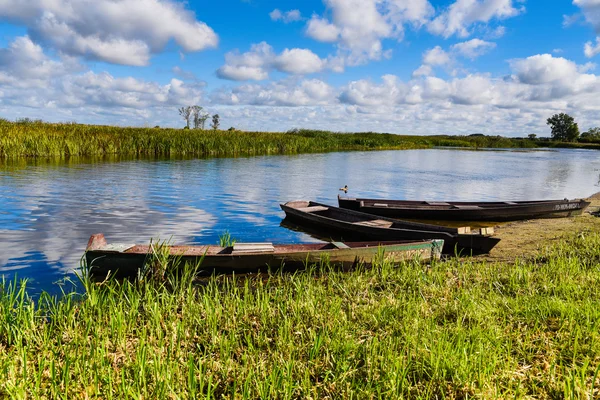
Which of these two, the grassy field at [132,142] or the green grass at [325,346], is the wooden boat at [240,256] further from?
the grassy field at [132,142]

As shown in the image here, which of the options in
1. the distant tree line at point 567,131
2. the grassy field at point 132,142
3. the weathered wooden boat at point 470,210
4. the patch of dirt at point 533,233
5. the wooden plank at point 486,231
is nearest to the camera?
the wooden plank at point 486,231

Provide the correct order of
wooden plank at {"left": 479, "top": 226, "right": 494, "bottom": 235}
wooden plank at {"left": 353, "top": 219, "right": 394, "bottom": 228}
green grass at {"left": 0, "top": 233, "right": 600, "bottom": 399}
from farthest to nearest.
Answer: wooden plank at {"left": 353, "top": 219, "right": 394, "bottom": 228}, wooden plank at {"left": 479, "top": 226, "right": 494, "bottom": 235}, green grass at {"left": 0, "top": 233, "right": 600, "bottom": 399}

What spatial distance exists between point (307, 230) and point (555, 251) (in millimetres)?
7668

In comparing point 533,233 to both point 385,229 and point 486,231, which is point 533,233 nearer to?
point 486,231

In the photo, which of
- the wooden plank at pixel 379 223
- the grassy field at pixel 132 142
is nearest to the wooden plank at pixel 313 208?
the wooden plank at pixel 379 223

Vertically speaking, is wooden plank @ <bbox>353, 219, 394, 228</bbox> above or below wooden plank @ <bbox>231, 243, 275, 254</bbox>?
above

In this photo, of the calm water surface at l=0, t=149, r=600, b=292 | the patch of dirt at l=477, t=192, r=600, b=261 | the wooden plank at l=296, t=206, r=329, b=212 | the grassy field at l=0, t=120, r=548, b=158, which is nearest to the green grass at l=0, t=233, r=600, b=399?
the patch of dirt at l=477, t=192, r=600, b=261

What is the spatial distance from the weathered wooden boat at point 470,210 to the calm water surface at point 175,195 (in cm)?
428

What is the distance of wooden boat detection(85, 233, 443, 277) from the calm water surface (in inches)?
49.9

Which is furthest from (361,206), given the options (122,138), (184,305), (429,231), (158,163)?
(122,138)

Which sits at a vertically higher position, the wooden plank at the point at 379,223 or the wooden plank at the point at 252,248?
the wooden plank at the point at 379,223

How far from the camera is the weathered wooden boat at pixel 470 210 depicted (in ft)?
54.0

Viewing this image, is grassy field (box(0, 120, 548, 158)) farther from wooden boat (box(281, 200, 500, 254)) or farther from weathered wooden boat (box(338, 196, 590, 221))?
weathered wooden boat (box(338, 196, 590, 221))

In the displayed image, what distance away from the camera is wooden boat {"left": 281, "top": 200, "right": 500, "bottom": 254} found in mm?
10438
